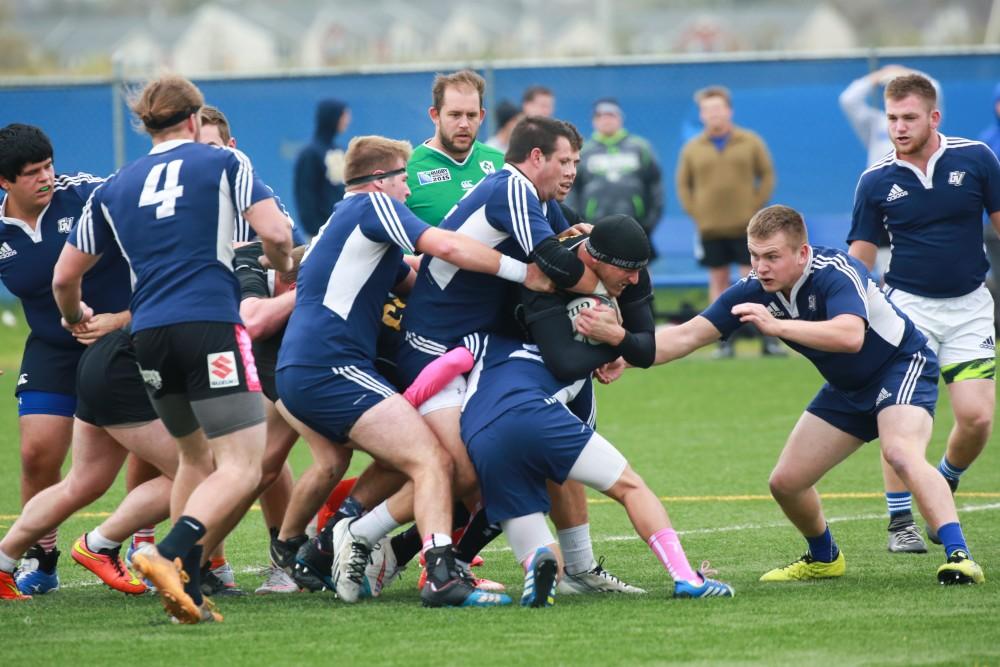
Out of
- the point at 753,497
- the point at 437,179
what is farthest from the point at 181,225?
the point at 753,497

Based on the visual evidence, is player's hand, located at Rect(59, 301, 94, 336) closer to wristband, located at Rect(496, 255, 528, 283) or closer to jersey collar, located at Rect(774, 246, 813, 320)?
wristband, located at Rect(496, 255, 528, 283)

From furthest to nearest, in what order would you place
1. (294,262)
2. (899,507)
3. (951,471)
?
(951,471) < (899,507) < (294,262)

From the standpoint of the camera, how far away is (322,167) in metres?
15.6

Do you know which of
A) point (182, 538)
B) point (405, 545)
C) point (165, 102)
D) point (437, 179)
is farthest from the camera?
point (437, 179)

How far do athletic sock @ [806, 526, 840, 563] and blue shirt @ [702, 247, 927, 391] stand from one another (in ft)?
2.34

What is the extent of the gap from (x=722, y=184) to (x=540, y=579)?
34.4 ft

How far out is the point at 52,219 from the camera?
24.9 ft

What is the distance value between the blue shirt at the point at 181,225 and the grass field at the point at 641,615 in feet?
4.31

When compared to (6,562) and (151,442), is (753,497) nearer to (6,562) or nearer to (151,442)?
(151,442)

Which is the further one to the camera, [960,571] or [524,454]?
[960,571]

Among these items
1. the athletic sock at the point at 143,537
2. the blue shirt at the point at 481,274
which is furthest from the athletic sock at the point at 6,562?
the blue shirt at the point at 481,274

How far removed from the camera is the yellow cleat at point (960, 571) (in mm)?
6934

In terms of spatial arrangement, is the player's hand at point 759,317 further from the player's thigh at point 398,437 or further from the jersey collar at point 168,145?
the jersey collar at point 168,145

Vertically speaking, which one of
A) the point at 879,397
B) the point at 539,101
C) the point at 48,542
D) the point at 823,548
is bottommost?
the point at 823,548
